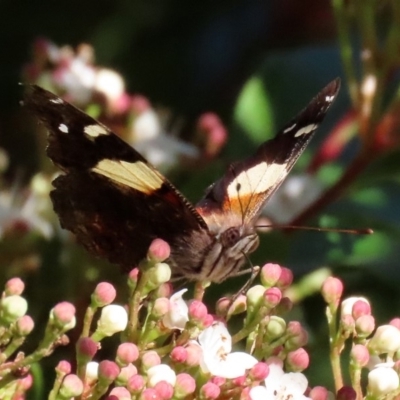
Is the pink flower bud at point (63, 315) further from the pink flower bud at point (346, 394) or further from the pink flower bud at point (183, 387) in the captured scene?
the pink flower bud at point (346, 394)

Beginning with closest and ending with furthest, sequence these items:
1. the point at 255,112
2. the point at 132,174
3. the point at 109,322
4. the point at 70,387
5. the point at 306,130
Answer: the point at 70,387 < the point at 109,322 < the point at 132,174 < the point at 306,130 < the point at 255,112

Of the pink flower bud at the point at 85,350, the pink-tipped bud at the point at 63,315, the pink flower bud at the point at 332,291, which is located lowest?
the pink flower bud at the point at 85,350

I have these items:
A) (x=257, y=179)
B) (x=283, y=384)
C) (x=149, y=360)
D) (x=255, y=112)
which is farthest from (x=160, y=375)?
(x=255, y=112)

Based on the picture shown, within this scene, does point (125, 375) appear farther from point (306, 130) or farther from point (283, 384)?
point (306, 130)

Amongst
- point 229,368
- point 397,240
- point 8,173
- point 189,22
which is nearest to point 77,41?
point 189,22

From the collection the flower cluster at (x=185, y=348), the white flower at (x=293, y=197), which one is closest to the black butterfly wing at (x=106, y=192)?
Result: the flower cluster at (x=185, y=348)

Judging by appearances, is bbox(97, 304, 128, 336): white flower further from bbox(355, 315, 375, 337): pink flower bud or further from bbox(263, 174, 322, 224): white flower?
bbox(263, 174, 322, 224): white flower
